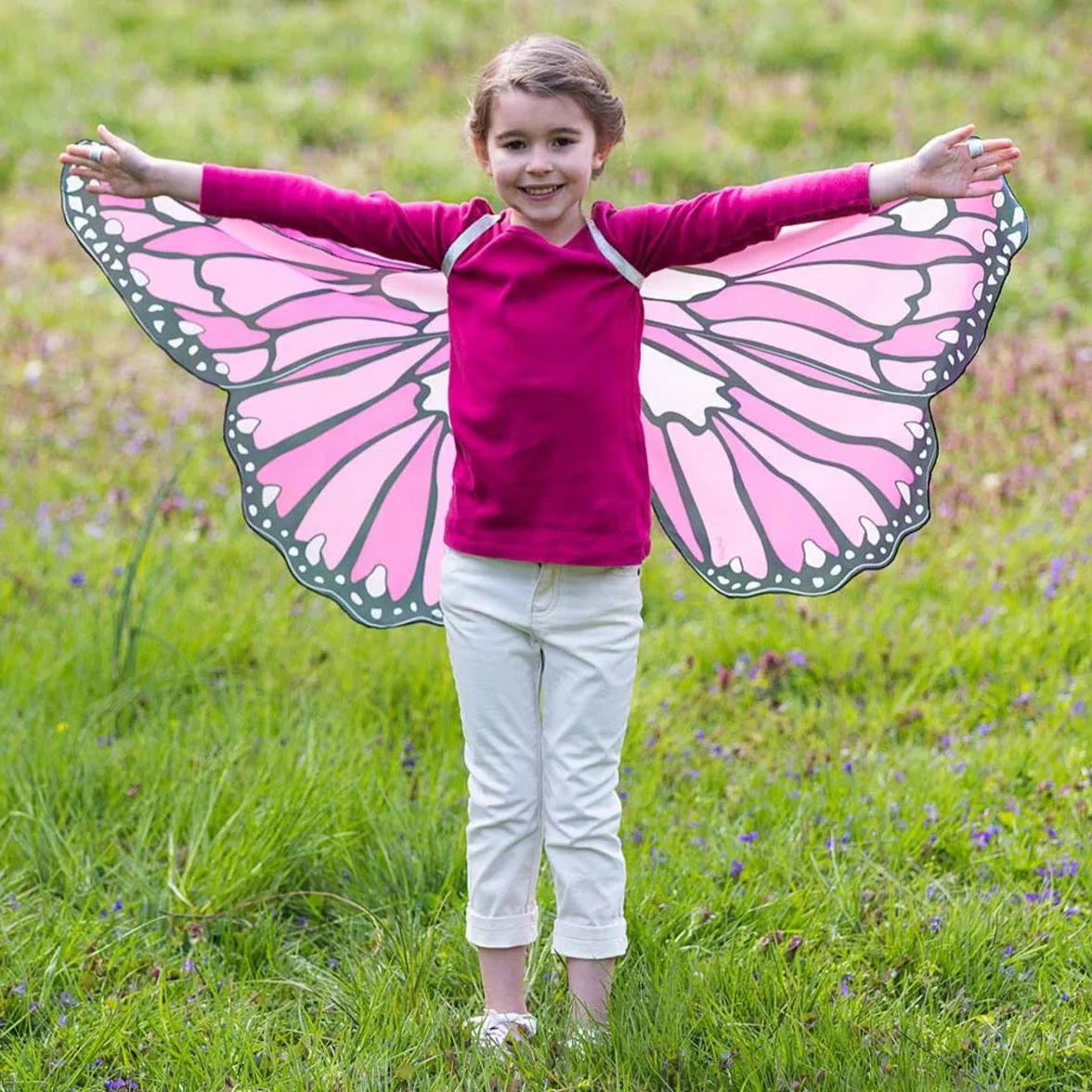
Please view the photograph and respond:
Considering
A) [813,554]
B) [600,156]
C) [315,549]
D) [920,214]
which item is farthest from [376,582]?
[920,214]

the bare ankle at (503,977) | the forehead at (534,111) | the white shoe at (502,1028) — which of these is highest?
the forehead at (534,111)

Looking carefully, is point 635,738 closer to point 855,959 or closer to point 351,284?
A: point 855,959

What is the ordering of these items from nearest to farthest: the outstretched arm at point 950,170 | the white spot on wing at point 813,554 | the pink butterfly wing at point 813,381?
1. the outstretched arm at point 950,170
2. the pink butterfly wing at point 813,381
3. the white spot on wing at point 813,554

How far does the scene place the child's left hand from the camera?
8.71 ft

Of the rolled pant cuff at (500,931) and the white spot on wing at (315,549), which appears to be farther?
the white spot on wing at (315,549)

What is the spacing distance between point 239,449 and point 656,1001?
57.8 inches

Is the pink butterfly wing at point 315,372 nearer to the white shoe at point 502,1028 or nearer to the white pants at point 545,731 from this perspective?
the white pants at point 545,731

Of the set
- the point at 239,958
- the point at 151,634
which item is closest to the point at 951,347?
the point at 239,958

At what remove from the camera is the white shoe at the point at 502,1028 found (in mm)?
2910

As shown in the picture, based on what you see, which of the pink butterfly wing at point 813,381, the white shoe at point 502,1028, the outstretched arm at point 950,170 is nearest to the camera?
the outstretched arm at point 950,170

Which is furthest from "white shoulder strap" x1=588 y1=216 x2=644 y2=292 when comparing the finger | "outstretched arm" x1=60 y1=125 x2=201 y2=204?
the finger

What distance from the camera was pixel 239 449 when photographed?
10.9ft

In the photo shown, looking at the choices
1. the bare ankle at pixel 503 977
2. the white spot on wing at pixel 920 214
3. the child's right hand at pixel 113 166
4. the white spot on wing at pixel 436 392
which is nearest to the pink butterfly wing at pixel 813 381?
the white spot on wing at pixel 920 214

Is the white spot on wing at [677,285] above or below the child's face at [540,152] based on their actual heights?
below
